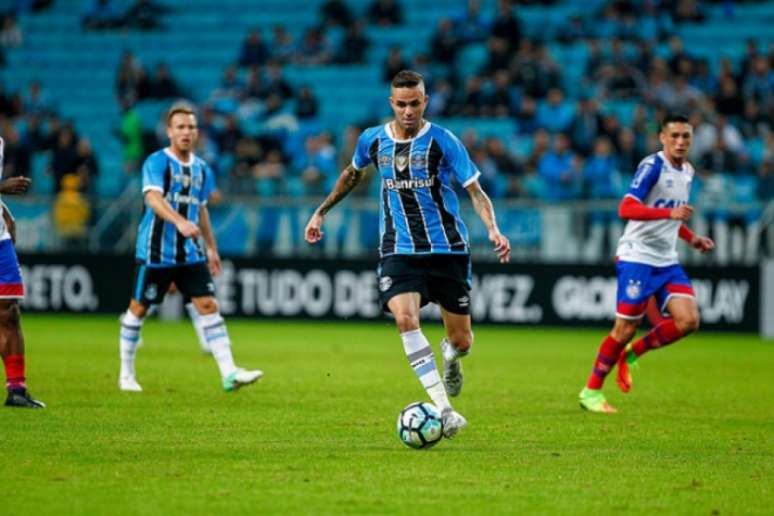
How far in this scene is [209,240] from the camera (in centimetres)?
1306

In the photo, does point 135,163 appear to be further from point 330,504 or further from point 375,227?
point 330,504

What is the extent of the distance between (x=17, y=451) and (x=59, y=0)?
85.9 feet

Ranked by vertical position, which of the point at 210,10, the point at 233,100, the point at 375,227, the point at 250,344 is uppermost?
the point at 210,10

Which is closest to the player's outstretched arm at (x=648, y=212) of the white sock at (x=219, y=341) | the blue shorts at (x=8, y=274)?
the white sock at (x=219, y=341)

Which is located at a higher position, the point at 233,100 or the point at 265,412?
the point at 233,100

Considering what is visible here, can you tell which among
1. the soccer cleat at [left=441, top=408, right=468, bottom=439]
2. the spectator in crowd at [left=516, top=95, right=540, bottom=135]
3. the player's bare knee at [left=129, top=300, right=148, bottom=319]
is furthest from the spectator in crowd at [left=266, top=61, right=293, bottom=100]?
the soccer cleat at [left=441, top=408, right=468, bottom=439]

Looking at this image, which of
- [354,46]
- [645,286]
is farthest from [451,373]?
[354,46]

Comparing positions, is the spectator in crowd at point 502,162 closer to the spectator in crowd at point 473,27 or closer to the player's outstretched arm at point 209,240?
the spectator in crowd at point 473,27

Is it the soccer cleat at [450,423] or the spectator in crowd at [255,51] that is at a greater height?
the spectator in crowd at [255,51]

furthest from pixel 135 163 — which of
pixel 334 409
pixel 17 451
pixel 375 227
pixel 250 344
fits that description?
pixel 17 451

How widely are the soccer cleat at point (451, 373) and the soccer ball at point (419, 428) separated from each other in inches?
63.1

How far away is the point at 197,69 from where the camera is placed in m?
30.6

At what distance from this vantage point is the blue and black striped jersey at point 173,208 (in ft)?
40.8

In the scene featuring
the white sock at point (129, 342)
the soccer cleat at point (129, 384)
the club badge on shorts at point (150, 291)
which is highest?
the club badge on shorts at point (150, 291)
